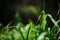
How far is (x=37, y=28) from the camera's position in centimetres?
368

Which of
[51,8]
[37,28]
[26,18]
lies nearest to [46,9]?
[51,8]

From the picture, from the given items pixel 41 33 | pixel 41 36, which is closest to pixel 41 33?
pixel 41 33

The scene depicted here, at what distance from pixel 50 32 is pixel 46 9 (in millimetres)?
548

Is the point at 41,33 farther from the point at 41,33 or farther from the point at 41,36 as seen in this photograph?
the point at 41,36

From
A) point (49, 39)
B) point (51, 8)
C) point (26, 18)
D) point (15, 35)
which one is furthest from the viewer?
point (26, 18)

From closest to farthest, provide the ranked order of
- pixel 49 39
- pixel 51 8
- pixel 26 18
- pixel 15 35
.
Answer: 1. pixel 49 39
2. pixel 15 35
3. pixel 51 8
4. pixel 26 18

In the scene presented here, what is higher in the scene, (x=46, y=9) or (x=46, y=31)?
(x=46, y=9)

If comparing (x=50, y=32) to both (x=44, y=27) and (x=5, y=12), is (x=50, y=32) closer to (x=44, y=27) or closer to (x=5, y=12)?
(x=44, y=27)

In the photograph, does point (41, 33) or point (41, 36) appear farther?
point (41, 33)

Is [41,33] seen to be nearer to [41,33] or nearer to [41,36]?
[41,33]

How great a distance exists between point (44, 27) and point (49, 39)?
0.80 ft

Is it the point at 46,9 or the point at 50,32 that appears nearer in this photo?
the point at 50,32

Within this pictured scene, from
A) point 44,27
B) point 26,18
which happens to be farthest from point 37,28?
point 26,18

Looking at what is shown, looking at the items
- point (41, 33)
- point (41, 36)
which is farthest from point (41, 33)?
point (41, 36)
